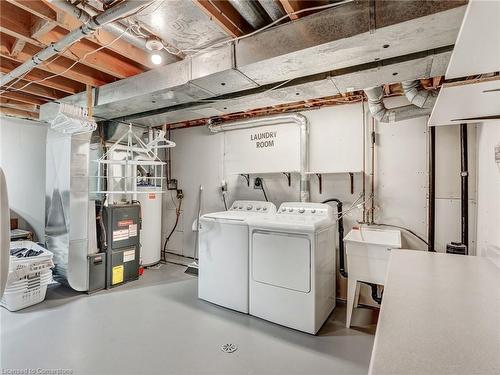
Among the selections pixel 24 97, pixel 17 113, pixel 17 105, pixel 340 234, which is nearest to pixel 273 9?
pixel 340 234

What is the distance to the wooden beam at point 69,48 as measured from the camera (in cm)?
190

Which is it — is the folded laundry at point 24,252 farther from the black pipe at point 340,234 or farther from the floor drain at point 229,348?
the black pipe at point 340,234

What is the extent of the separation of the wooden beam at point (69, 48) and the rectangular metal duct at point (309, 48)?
20cm

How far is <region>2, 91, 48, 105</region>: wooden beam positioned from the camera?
3310mm

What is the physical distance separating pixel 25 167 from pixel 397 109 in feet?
18.1

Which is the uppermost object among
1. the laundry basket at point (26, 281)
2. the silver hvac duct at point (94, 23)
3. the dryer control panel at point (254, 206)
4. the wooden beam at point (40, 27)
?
the wooden beam at point (40, 27)

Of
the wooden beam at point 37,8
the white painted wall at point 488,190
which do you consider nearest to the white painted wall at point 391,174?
the white painted wall at point 488,190

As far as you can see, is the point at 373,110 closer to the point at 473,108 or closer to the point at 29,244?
the point at 473,108

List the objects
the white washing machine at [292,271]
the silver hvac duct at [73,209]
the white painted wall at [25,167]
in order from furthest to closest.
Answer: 1. the white painted wall at [25,167]
2. the silver hvac duct at [73,209]
3. the white washing machine at [292,271]

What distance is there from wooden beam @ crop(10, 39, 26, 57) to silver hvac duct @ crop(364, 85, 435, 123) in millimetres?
3086

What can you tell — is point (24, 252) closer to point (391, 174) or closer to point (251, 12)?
point (251, 12)

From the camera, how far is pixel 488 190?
2.17 metres

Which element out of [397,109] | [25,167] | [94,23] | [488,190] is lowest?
[488,190]

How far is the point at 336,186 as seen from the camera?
11.1ft
